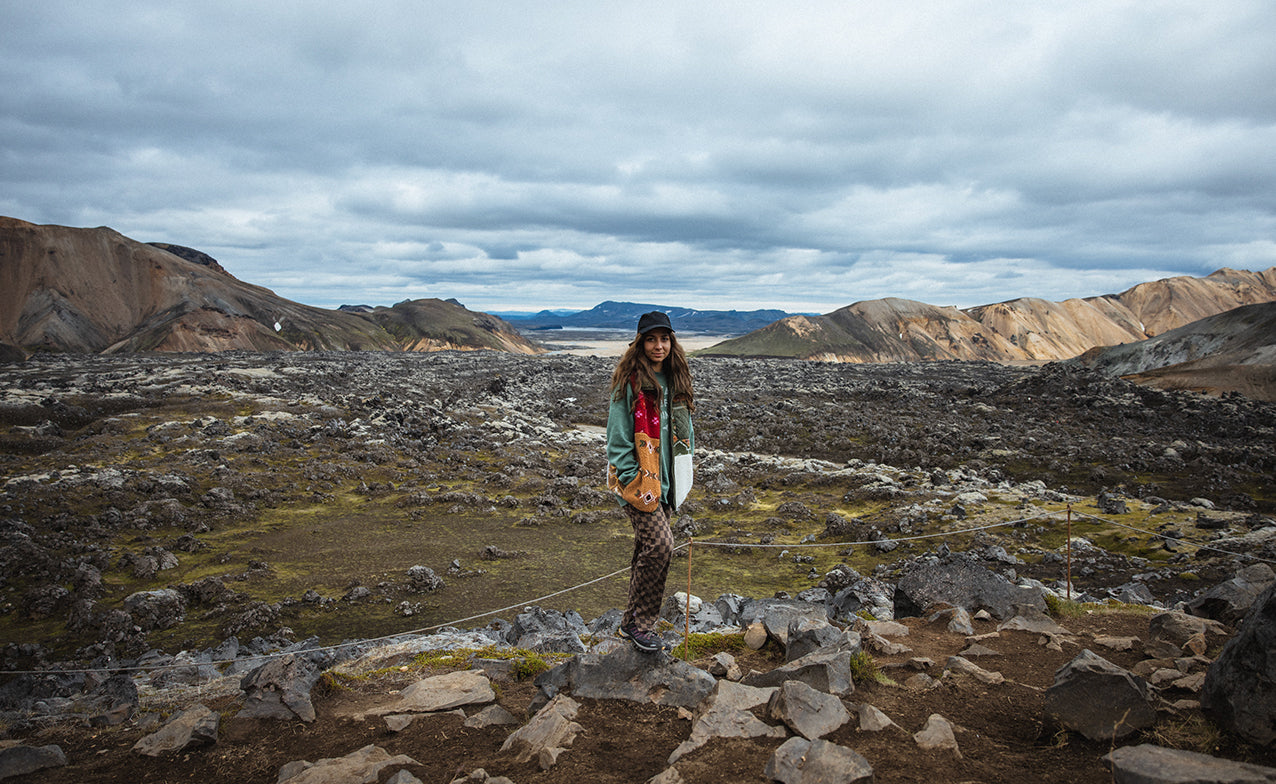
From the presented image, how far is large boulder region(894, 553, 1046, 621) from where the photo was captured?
8484 mm

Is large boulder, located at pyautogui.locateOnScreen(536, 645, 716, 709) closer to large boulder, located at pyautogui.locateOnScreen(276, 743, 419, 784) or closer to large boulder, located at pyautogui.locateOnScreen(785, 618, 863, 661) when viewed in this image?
large boulder, located at pyautogui.locateOnScreen(785, 618, 863, 661)

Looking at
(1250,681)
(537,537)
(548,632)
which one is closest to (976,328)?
(537,537)

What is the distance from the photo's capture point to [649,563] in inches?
228

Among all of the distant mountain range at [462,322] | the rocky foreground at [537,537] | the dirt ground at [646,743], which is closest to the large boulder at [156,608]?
the rocky foreground at [537,537]

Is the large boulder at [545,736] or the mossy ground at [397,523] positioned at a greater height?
the large boulder at [545,736]

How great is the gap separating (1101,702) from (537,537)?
1403cm

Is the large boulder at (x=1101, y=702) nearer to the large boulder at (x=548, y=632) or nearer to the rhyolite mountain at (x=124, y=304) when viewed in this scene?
the large boulder at (x=548, y=632)

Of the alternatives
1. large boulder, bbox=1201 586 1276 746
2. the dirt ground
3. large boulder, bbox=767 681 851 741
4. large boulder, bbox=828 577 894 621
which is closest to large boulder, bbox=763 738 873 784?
the dirt ground

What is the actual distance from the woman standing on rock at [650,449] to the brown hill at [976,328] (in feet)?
380

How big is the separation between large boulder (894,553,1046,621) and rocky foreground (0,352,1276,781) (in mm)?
41

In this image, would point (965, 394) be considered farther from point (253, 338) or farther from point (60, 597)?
point (253, 338)

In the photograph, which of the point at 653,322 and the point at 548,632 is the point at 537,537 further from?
the point at 653,322

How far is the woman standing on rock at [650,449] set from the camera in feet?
18.4

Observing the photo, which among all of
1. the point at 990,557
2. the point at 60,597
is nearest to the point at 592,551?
the point at 990,557
